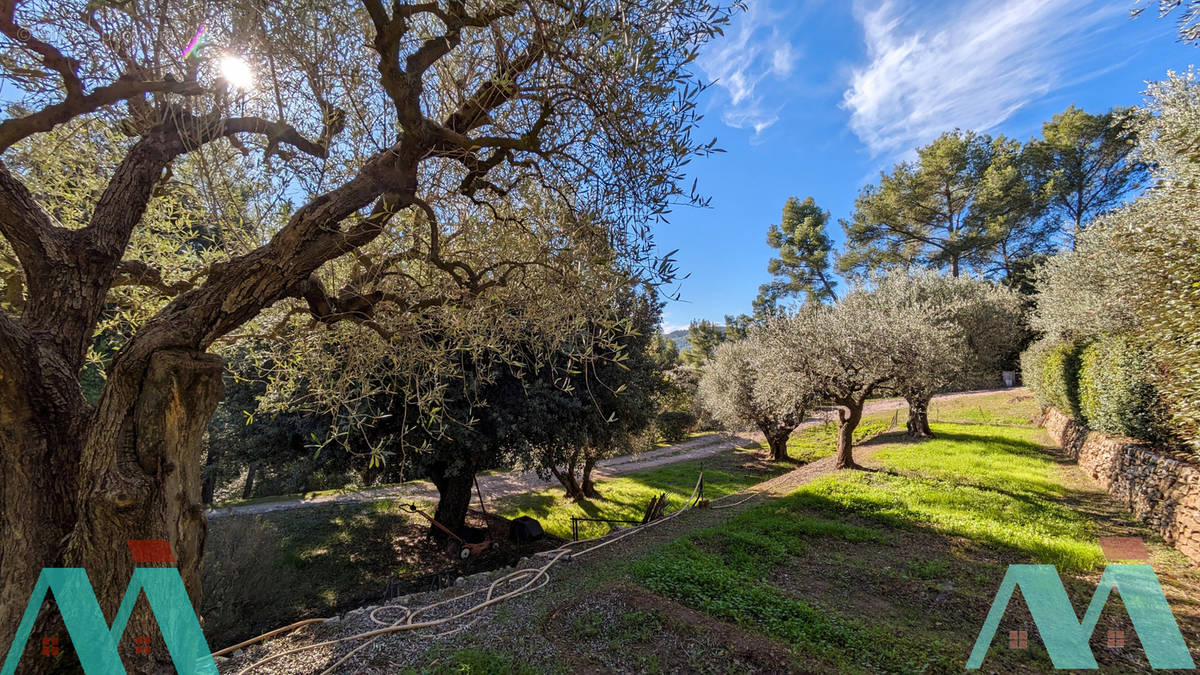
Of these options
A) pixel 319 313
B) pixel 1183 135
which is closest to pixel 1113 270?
pixel 1183 135

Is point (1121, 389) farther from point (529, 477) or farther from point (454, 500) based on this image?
point (529, 477)

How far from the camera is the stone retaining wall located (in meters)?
6.41

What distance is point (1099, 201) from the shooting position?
2934 cm

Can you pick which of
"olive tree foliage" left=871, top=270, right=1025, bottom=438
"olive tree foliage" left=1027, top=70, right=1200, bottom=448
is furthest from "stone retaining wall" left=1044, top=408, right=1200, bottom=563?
"olive tree foliage" left=871, top=270, right=1025, bottom=438

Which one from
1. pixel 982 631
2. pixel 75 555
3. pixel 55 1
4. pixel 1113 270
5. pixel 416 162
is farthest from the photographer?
pixel 1113 270

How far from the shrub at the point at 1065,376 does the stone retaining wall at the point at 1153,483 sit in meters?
1.50

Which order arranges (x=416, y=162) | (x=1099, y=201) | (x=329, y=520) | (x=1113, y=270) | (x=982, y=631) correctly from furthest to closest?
(x=1099, y=201), (x=329, y=520), (x=1113, y=270), (x=982, y=631), (x=416, y=162)

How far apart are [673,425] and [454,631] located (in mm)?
25170

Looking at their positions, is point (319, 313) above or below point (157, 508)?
above

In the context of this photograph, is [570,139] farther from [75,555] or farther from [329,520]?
[329,520]

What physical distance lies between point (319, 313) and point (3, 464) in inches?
66.6

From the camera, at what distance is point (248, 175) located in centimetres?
367

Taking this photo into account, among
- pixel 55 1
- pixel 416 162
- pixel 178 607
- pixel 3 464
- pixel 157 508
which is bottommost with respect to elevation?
pixel 178 607

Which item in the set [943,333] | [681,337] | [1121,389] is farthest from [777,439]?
[681,337]
